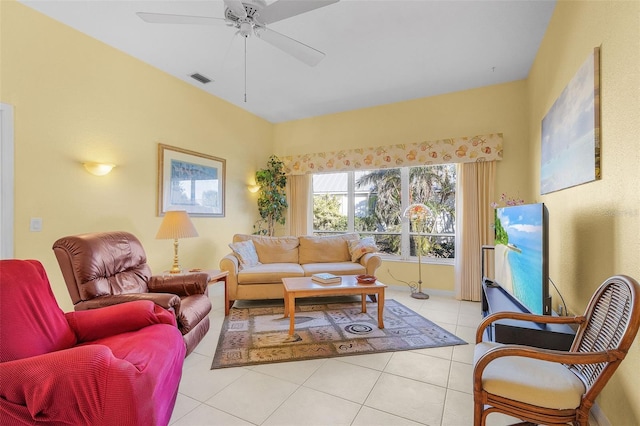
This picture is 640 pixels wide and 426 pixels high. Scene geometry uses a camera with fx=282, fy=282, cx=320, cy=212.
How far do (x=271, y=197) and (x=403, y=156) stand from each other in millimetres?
2319

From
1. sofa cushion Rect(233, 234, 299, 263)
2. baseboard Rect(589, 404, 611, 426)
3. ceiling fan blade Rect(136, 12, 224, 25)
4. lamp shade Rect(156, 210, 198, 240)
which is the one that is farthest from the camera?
sofa cushion Rect(233, 234, 299, 263)

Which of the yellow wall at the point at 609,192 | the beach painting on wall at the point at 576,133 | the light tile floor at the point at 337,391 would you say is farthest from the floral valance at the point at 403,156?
the light tile floor at the point at 337,391

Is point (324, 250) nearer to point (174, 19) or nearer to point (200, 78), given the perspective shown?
point (200, 78)

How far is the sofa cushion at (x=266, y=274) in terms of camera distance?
11.5ft

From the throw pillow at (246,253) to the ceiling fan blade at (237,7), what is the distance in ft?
8.67

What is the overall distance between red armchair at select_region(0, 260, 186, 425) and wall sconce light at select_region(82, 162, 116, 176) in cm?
171

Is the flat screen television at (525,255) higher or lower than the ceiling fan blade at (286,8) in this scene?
lower

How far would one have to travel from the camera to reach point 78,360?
3.43ft

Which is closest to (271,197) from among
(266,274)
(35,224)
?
(266,274)

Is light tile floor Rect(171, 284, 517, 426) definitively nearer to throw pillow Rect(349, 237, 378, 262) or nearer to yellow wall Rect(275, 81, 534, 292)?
throw pillow Rect(349, 237, 378, 262)

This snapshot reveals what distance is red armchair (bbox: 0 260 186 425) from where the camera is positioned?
992mm

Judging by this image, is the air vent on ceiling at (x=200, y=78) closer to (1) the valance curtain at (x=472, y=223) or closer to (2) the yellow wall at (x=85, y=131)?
(2) the yellow wall at (x=85, y=131)

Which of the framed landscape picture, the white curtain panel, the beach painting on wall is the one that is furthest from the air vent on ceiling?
the beach painting on wall

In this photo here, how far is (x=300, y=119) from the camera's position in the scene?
17.2ft
